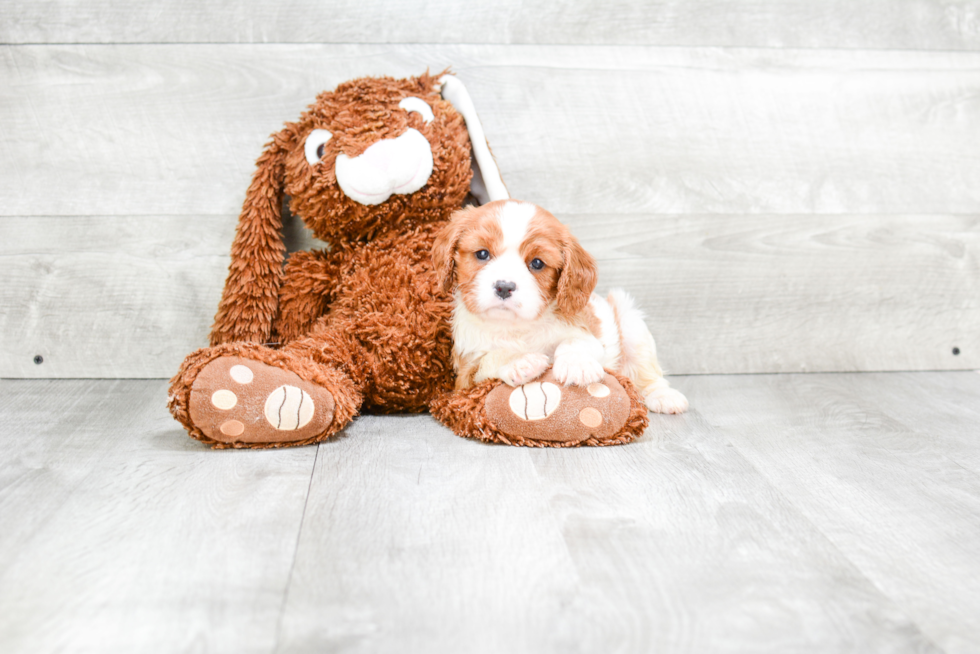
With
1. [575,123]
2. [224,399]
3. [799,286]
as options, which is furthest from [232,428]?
[799,286]

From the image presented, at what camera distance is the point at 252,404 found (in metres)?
1.04

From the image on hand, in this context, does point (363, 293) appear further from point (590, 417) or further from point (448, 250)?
point (590, 417)

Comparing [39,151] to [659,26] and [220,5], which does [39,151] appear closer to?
[220,5]

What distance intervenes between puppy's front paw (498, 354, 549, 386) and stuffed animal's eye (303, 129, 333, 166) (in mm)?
465

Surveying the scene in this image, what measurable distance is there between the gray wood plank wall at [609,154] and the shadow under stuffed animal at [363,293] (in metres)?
0.17

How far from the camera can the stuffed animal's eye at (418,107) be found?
1.25 m

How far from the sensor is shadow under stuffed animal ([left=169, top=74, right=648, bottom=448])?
3.52 feet

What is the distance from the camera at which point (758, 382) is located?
1.52 meters

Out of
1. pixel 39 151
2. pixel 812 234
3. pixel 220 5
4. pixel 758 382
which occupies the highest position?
pixel 220 5

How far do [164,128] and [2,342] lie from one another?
0.51 m

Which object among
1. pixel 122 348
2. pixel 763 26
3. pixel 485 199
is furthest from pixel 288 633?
pixel 763 26

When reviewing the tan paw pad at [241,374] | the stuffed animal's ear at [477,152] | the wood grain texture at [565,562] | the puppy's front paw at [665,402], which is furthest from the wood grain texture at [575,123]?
the wood grain texture at [565,562]

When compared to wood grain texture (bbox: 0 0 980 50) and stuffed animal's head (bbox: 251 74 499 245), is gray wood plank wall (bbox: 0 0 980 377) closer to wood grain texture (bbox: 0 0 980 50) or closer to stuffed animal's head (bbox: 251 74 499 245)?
wood grain texture (bbox: 0 0 980 50)

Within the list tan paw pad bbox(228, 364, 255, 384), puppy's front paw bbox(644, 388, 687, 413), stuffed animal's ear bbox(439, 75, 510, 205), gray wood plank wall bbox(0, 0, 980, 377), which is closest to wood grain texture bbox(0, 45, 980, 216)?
gray wood plank wall bbox(0, 0, 980, 377)
